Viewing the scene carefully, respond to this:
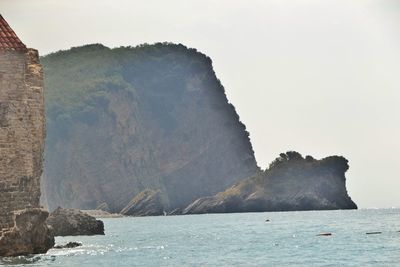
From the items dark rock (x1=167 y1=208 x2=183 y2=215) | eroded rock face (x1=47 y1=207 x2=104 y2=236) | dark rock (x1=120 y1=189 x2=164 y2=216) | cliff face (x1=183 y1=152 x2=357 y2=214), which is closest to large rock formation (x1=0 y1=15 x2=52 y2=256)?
eroded rock face (x1=47 y1=207 x2=104 y2=236)

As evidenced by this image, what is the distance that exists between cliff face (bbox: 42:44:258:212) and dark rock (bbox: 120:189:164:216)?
9.39 feet

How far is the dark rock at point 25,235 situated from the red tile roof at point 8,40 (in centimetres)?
615

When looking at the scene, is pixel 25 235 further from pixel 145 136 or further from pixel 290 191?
pixel 145 136

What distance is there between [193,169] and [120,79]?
2660 cm

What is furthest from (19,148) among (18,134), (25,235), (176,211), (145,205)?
(176,211)

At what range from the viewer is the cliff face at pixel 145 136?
16575 centimetres

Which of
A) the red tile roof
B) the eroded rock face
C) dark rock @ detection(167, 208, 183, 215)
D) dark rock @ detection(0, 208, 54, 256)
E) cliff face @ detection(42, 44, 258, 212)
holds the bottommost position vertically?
dark rock @ detection(0, 208, 54, 256)

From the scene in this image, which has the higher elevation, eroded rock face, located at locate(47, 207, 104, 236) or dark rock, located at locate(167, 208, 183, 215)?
dark rock, located at locate(167, 208, 183, 215)

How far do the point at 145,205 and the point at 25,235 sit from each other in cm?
13022

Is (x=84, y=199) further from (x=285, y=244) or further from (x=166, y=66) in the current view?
(x=285, y=244)

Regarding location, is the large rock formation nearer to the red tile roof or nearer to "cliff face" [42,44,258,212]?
the red tile roof

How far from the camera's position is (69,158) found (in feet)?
543

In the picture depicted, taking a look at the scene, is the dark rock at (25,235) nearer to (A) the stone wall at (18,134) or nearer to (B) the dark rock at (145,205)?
(A) the stone wall at (18,134)

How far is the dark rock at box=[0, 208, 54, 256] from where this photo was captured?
3291cm
